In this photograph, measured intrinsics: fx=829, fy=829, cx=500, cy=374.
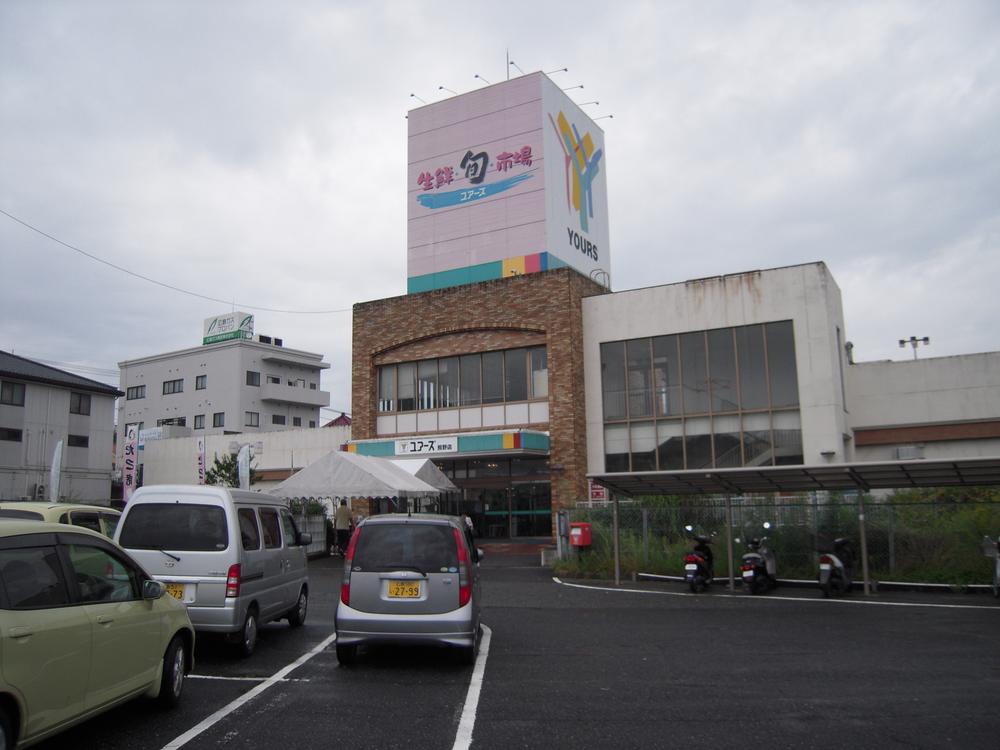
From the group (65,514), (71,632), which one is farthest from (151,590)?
(65,514)

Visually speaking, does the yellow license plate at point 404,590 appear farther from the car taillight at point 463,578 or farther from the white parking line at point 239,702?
the white parking line at point 239,702

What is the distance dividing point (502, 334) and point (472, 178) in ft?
38.6

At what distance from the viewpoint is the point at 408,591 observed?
333 inches

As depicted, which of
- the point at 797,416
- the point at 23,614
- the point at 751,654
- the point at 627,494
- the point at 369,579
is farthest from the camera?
the point at 797,416

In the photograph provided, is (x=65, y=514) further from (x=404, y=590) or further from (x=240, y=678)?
(x=404, y=590)

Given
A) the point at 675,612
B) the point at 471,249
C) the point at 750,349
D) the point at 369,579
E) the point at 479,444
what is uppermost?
the point at 471,249

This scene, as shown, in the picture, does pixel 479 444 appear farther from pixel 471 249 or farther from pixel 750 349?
pixel 471 249

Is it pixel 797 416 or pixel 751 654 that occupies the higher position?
pixel 797 416

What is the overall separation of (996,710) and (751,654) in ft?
9.69

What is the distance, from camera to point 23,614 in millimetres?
4984

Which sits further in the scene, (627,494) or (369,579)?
(627,494)

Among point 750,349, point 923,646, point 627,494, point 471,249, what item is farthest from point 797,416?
point 471,249

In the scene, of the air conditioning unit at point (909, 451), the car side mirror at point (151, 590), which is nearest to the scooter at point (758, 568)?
the car side mirror at point (151, 590)

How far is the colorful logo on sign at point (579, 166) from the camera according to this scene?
3744 cm
